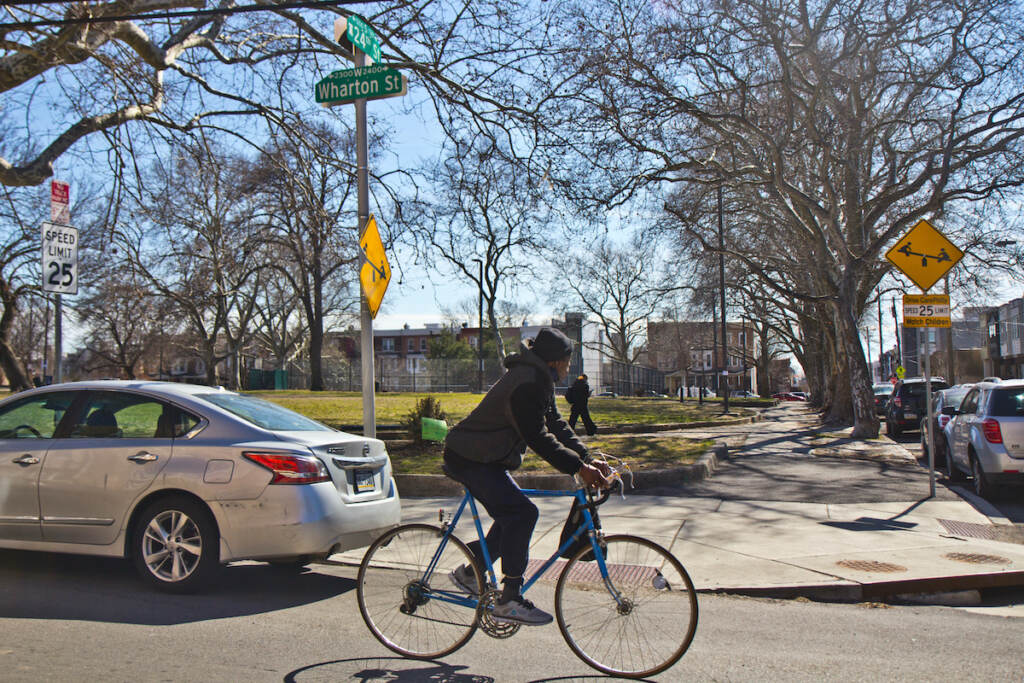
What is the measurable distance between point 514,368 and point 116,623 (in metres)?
3.18

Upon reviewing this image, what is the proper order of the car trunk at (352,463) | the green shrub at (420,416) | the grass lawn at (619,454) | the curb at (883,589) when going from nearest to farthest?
the car trunk at (352,463)
the curb at (883,589)
the grass lawn at (619,454)
the green shrub at (420,416)

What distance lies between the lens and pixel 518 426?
4164mm

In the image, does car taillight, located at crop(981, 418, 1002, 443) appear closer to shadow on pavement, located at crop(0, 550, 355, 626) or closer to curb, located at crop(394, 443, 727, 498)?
curb, located at crop(394, 443, 727, 498)

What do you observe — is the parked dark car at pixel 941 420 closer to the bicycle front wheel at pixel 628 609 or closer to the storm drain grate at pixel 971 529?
the storm drain grate at pixel 971 529

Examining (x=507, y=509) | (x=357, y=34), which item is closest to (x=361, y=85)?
(x=357, y=34)

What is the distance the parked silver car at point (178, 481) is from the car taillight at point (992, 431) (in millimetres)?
8079

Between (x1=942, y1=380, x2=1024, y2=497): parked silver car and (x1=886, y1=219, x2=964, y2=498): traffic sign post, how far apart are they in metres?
0.64

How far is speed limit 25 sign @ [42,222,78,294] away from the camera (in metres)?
8.96

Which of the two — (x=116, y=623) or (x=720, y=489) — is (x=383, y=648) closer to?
(x=116, y=623)

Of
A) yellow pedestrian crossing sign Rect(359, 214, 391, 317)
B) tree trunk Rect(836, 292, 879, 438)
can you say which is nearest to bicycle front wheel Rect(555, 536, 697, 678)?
yellow pedestrian crossing sign Rect(359, 214, 391, 317)

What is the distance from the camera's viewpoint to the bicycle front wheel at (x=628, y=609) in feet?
13.1

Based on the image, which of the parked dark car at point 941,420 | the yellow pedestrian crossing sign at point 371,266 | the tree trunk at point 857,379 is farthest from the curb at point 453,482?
the tree trunk at point 857,379

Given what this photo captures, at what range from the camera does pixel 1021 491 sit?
11.1m

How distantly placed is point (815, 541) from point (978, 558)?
1.41 meters
